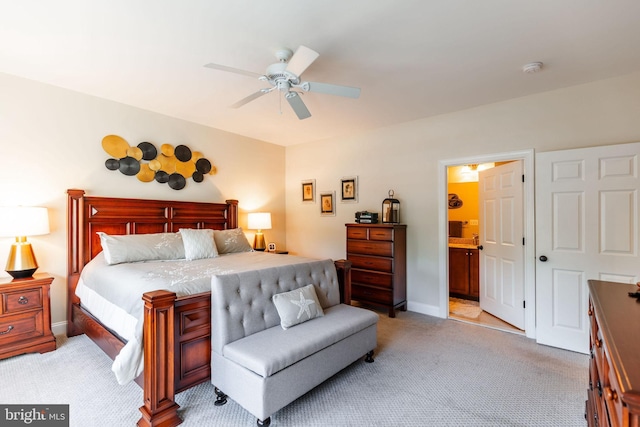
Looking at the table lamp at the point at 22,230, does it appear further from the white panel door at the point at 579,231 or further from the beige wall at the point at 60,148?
the white panel door at the point at 579,231

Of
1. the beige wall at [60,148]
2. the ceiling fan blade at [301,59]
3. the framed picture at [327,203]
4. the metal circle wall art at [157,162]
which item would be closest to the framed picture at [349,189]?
the framed picture at [327,203]

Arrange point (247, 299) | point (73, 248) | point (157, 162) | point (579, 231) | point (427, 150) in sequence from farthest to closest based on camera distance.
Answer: point (427, 150) → point (157, 162) → point (73, 248) → point (579, 231) → point (247, 299)

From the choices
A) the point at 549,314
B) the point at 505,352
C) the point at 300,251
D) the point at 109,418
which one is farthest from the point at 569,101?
the point at 109,418

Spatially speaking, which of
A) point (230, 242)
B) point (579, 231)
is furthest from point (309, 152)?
point (579, 231)

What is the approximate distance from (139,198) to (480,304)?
4.69 meters

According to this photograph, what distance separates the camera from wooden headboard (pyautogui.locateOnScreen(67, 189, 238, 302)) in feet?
10.5

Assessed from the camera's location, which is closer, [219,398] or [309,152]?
[219,398]

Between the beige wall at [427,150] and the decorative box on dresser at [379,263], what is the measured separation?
238 mm

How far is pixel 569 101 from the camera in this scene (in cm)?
305

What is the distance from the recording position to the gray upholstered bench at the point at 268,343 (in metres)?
1.84

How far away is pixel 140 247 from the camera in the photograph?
10.3 ft

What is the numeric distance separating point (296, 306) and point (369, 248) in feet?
6.46

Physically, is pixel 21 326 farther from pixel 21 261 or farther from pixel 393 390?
pixel 393 390

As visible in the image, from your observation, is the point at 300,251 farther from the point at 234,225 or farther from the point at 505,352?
the point at 505,352
